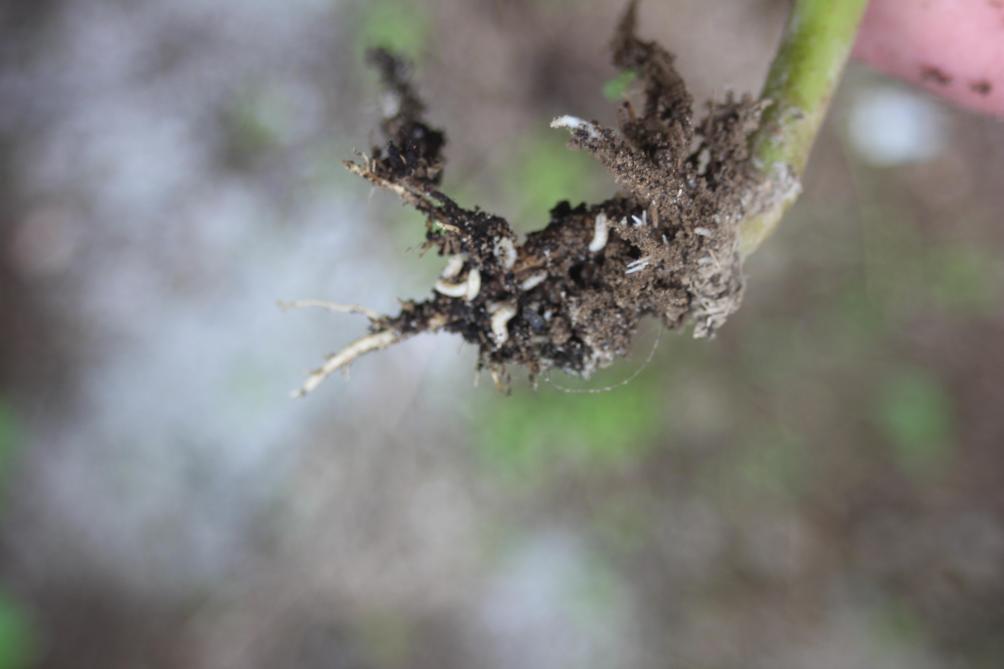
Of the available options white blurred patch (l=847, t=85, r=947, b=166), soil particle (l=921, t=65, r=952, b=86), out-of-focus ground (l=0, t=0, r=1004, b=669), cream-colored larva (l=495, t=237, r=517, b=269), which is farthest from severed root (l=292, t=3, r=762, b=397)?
white blurred patch (l=847, t=85, r=947, b=166)

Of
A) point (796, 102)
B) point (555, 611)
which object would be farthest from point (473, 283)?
point (555, 611)

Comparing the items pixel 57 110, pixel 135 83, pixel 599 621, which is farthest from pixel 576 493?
pixel 57 110

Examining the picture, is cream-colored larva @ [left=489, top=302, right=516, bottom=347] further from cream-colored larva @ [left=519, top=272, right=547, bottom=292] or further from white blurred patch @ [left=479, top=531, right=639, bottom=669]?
white blurred patch @ [left=479, top=531, right=639, bottom=669]

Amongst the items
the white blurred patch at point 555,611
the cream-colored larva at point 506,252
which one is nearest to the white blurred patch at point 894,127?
the white blurred patch at point 555,611

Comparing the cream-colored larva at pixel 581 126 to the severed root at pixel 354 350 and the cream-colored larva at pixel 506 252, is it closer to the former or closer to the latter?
the cream-colored larva at pixel 506 252

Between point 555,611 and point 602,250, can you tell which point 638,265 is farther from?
point 555,611

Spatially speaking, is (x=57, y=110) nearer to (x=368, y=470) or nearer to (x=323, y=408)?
(x=323, y=408)
